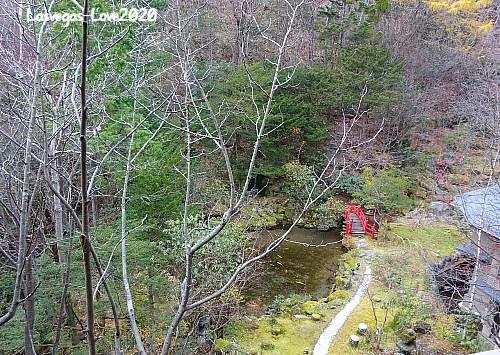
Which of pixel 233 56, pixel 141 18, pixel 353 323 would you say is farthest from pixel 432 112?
pixel 141 18

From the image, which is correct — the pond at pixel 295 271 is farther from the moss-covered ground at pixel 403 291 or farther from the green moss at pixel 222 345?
the green moss at pixel 222 345

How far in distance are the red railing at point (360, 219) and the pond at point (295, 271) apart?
43 cm

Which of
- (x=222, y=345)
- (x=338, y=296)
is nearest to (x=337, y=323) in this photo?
(x=338, y=296)

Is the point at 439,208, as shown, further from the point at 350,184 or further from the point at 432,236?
the point at 350,184

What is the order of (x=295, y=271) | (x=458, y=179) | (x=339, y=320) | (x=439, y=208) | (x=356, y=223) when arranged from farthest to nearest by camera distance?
(x=458, y=179) < (x=439, y=208) < (x=356, y=223) < (x=295, y=271) < (x=339, y=320)

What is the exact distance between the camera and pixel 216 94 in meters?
13.2

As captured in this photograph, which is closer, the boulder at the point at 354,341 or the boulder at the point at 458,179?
the boulder at the point at 354,341

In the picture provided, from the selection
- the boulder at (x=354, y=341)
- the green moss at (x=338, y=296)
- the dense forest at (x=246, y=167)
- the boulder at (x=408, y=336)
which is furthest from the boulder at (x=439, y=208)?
the boulder at (x=354, y=341)

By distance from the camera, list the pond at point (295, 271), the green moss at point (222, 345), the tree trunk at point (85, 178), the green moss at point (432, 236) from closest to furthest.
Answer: the tree trunk at point (85, 178), the green moss at point (222, 345), the pond at point (295, 271), the green moss at point (432, 236)

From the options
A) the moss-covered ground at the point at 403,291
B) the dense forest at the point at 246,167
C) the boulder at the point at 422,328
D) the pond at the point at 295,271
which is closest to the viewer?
the dense forest at the point at 246,167

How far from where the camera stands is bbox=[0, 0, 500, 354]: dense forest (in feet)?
9.82

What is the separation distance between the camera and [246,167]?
13852 millimetres

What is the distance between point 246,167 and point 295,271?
3.82 m

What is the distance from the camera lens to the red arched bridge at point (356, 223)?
13323 mm
